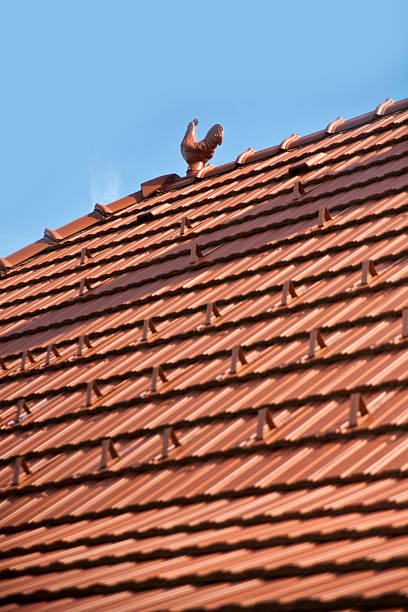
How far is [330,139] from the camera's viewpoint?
31.3 feet

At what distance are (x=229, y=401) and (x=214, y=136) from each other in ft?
20.4

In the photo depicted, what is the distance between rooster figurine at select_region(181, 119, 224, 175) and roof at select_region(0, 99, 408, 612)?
1.38m

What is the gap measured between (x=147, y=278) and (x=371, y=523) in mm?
4810

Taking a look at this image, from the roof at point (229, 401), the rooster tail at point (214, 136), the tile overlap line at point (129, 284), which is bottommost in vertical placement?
the roof at point (229, 401)

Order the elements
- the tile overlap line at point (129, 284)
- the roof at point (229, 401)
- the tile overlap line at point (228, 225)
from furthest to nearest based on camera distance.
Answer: the tile overlap line at point (228, 225)
the tile overlap line at point (129, 284)
the roof at point (229, 401)

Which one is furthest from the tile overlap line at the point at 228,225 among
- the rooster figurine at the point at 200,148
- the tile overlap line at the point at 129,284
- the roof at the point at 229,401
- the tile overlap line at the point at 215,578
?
the tile overlap line at the point at 215,578

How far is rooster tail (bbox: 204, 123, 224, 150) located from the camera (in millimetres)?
11406

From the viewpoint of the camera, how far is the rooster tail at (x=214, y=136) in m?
11.4

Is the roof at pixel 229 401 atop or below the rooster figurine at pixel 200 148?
below

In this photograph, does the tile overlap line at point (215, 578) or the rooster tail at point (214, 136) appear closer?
the tile overlap line at point (215, 578)

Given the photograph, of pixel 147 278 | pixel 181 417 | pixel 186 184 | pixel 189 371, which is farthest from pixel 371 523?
pixel 186 184

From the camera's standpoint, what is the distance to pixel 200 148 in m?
11.3

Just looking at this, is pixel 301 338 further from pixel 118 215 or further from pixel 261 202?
pixel 118 215

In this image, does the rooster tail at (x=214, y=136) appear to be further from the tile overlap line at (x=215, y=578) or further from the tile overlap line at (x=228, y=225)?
the tile overlap line at (x=215, y=578)
